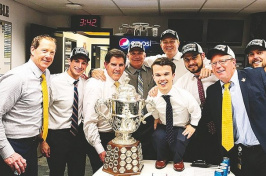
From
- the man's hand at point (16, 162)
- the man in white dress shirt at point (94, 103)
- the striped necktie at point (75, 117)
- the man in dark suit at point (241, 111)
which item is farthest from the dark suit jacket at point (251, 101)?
the man's hand at point (16, 162)

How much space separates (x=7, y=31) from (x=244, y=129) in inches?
177

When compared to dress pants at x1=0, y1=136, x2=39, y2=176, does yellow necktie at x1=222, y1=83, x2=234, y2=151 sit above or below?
above

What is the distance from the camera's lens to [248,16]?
20.0 ft

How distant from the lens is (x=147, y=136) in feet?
8.36

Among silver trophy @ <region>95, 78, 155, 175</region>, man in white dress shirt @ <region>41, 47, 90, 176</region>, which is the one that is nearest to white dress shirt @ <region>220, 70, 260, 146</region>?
silver trophy @ <region>95, 78, 155, 175</region>

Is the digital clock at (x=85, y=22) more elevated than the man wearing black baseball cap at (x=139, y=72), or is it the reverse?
the digital clock at (x=85, y=22)

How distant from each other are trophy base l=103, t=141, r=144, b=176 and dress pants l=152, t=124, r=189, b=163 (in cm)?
23

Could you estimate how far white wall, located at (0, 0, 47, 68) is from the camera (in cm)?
516

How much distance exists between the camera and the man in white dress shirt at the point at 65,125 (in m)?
2.45

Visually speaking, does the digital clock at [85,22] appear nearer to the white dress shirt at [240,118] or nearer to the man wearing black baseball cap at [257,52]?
Result: the man wearing black baseball cap at [257,52]

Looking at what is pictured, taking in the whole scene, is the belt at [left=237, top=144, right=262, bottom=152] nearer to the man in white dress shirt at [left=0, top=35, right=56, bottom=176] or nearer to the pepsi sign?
the man in white dress shirt at [left=0, top=35, right=56, bottom=176]

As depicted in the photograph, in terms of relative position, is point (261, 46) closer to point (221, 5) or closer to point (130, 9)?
point (221, 5)

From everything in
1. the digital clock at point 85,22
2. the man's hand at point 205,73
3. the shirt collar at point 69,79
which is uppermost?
the digital clock at point 85,22

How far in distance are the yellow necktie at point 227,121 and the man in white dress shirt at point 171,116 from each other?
194 mm
